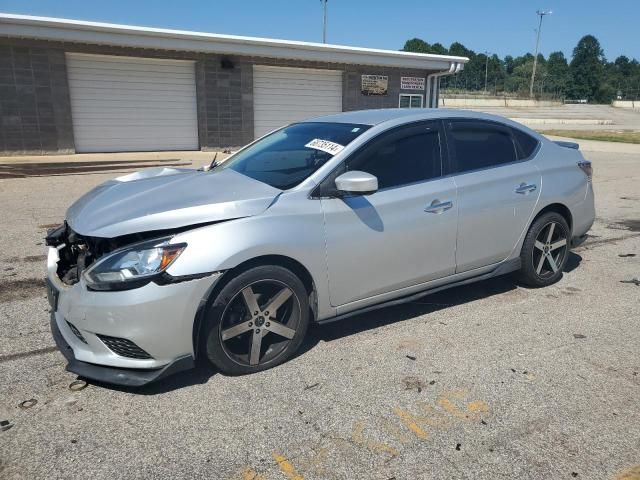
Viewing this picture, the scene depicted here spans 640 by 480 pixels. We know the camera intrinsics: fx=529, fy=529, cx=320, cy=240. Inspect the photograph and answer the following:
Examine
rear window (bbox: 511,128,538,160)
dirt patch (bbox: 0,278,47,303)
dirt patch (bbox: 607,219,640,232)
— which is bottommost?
dirt patch (bbox: 607,219,640,232)

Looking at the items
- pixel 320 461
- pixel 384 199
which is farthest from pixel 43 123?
pixel 320 461

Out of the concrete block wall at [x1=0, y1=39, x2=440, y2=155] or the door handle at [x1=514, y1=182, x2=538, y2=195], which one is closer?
the door handle at [x1=514, y1=182, x2=538, y2=195]

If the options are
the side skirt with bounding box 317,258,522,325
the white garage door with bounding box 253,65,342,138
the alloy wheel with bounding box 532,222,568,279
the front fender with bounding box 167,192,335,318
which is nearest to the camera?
the front fender with bounding box 167,192,335,318

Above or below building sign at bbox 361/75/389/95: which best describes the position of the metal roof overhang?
above

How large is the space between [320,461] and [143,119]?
17412mm

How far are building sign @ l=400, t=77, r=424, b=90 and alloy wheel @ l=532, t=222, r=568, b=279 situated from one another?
1937cm

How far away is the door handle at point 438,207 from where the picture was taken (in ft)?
13.1

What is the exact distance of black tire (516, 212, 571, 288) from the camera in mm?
4758

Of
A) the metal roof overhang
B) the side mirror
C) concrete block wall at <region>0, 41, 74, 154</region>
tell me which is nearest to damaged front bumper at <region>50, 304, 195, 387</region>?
the side mirror

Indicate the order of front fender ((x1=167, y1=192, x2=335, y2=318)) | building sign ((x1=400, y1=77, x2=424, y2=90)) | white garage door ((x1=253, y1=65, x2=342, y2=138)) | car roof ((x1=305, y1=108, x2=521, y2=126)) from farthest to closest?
1. building sign ((x1=400, y1=77, x2=424, y2=90))
2. white garage door ((x1=253, y1=65, x2=342, y2=138))
3. car roof ((x1=305, y1=108, x2=521, y2=126))
4. front fender ((x1=167, y1=192, x2=335, y2=318))

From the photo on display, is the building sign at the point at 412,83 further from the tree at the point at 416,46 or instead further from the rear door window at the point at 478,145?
the tree at the point at 416,46

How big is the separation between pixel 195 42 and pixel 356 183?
52.0ft

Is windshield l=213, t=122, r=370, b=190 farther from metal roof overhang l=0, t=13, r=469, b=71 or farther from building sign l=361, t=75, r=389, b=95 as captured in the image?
building sign l=361, t=75, r=389, b=95

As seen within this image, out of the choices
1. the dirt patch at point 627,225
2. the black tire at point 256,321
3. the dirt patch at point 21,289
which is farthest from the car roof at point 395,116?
the dirt patch at point 627,225
